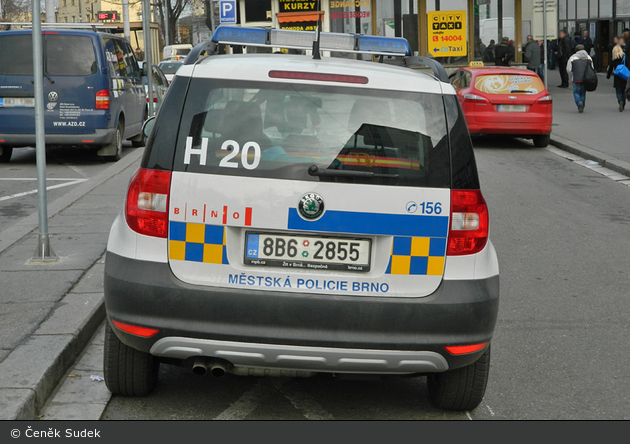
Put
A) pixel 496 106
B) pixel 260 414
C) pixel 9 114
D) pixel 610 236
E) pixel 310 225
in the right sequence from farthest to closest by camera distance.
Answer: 1. pixel 496 106
2. pixel 9 114
3. pixel 610 236
4. pixel 260 414
5. pixel 310 225

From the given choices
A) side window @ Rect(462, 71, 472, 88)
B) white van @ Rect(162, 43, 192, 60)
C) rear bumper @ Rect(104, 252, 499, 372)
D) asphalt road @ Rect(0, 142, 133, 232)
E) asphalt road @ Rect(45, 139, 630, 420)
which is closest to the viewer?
rear bumper @ Rect(104, 252, 499, 372)

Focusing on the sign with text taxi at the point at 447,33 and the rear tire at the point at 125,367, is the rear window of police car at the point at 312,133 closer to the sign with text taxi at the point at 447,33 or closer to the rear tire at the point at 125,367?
the rear tire at the point at 125,367

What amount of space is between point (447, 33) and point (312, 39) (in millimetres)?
25442

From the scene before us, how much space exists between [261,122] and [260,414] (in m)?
1.34

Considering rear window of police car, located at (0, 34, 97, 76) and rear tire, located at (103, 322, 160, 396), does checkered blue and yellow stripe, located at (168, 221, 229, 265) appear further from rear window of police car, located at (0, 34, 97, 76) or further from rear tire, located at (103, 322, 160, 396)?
rear window of police car, located at (0, 34, 97, 76)

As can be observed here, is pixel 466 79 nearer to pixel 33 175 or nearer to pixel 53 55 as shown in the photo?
pixel 53 55

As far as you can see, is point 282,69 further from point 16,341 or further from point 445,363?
point 16,341

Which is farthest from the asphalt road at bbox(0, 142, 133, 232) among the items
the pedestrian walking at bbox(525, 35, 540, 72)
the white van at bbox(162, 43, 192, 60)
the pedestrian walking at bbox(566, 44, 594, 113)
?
the white van at bbox(162, 43, 192, 60)

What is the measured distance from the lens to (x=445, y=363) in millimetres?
3703

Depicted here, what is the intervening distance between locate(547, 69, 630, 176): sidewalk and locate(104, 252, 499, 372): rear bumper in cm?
1000

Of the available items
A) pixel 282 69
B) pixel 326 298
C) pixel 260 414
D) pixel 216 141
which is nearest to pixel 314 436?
pixel 260 414

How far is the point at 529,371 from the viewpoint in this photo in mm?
4707

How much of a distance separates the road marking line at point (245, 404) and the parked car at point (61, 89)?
1001 cm

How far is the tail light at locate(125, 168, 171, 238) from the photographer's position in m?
3.68
